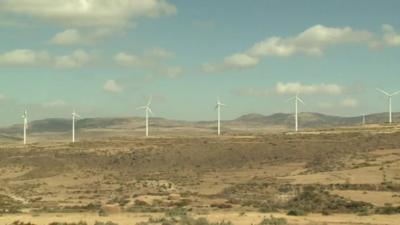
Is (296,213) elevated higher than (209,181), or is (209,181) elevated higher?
(296,213)

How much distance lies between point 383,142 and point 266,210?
64212 millimetres

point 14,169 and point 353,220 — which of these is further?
point 14,169

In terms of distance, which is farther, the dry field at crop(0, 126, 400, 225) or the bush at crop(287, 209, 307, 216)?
the dry field at crop(0, 126, 400, 225)

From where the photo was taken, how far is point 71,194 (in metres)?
73.6

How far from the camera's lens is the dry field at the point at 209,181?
4975 cm

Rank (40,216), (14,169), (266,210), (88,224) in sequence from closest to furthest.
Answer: (88,224), (40,216), (266,210), (14,169)

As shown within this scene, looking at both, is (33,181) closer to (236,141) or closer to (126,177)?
(126,177)

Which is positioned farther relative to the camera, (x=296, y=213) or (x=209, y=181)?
(x=209, y=181)

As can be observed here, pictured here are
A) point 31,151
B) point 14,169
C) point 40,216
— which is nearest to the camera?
point 40,216

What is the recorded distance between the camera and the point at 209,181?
275 ft

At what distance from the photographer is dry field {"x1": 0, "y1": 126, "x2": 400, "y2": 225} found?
49750 mm

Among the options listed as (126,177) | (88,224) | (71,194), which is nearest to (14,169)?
(126,177)

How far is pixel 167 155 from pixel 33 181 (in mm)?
26475

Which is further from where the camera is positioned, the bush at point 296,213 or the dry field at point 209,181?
the dry field at point 209,181
